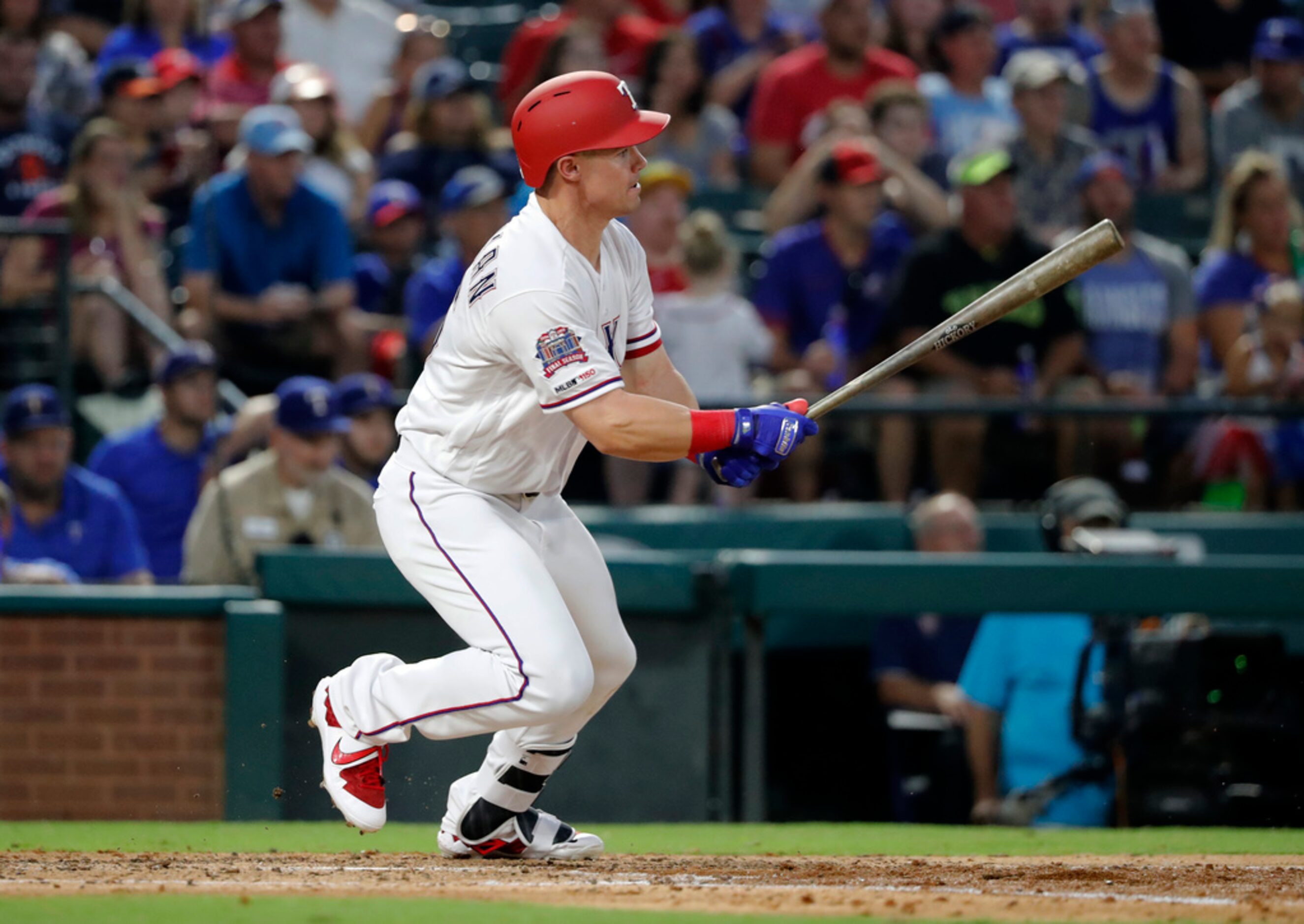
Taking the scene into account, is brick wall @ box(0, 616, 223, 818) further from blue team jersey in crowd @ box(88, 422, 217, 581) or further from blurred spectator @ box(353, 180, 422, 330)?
blurred spectator @ box(353, 180, 422, 330)

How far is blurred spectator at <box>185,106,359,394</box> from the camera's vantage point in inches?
324

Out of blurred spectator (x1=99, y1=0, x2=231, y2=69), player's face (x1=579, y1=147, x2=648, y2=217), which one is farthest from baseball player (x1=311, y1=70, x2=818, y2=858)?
blurred spectator (x1=99, y1=0, x2=231, y2=69)

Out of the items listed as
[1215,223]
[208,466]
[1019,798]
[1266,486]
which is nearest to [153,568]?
[208,466]

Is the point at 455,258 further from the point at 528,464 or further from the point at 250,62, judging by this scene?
the point at 528,464

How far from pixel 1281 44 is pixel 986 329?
3026 millimetres

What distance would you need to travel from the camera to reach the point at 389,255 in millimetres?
8969

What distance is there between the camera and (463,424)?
430 centimetres

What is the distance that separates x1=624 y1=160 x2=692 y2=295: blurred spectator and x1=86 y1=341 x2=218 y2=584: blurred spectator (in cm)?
208

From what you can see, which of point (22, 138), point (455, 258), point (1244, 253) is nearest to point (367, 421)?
point (455, 258)

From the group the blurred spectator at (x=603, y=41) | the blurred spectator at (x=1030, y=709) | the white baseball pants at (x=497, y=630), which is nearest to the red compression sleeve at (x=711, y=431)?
the white baseball pants at (x=497, y=630)

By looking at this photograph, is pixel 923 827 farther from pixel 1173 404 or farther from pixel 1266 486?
pixel 1266 486

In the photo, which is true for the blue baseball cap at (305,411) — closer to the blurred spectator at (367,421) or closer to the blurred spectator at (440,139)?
the blurred spectator at (367,421)

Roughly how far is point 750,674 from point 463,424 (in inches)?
99.0

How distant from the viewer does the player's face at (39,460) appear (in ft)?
23.0
